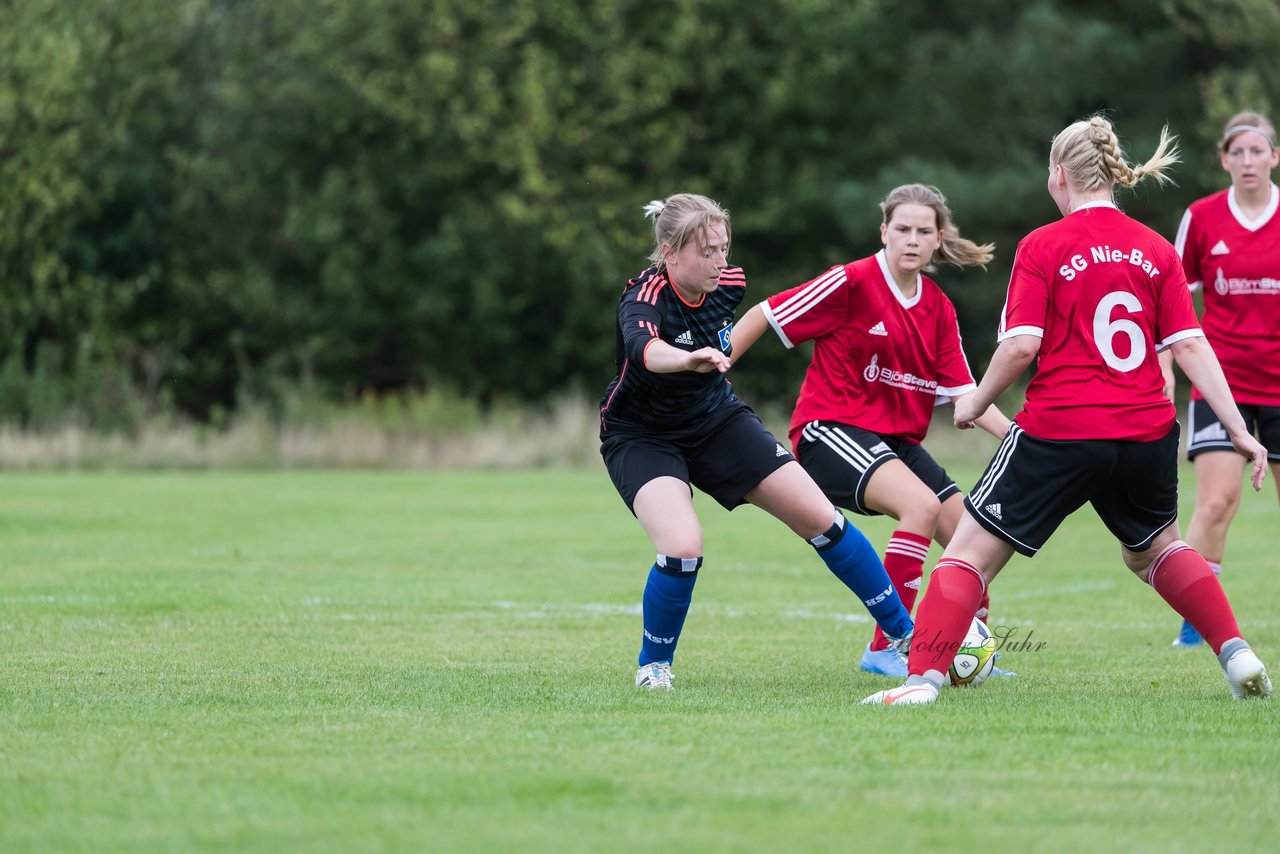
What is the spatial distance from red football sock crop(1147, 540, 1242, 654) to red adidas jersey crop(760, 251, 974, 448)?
1.37 meters

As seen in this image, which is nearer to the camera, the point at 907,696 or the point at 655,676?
the point at 907,696

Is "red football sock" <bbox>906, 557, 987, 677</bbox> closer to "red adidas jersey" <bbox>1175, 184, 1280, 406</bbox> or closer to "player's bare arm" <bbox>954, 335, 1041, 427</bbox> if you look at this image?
"player's bare arm" <bbox>954, 335, 1041, 427</bbox>

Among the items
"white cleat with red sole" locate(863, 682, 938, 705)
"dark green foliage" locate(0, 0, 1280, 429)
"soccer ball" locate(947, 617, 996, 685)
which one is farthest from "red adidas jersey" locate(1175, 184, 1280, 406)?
"dark green foliage" locate(0, 0, 1280, 429)

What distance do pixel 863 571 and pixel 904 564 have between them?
0.50 metres

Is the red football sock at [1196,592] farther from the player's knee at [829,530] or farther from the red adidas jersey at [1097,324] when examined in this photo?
the player's knee at [829,530]

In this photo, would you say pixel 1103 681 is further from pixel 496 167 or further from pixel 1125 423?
pixel 496 167

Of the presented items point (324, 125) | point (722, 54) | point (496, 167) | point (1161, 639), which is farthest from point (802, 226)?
point (1161, 639)

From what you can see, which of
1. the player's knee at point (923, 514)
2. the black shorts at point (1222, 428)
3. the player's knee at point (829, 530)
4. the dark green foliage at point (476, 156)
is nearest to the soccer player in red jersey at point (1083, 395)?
the player's knee at point (829, 530)

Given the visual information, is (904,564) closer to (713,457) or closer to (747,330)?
(713,457)

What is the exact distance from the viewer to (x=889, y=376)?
7.23m

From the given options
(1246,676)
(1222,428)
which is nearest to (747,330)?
(1246,676)

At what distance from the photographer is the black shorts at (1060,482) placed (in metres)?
5.74

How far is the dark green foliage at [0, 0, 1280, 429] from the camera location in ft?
111

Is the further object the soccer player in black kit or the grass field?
the soccer player in black kit
